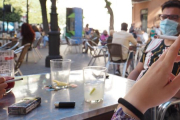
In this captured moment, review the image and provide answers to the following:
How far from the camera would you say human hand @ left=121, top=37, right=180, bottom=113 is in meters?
0.56

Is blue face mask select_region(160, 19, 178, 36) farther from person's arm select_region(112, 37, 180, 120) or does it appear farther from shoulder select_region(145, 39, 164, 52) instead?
person's arm select_region(112, 37, 180, 120)

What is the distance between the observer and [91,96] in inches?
41.5

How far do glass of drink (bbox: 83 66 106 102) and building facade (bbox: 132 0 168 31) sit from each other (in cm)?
1812

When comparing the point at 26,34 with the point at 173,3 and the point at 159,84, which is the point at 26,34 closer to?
the point at 173,3

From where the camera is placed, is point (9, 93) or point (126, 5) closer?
point (9, 93)

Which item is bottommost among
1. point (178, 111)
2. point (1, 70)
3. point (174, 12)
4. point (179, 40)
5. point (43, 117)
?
point (178, 111)

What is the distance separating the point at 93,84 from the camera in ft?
Result: 3.57

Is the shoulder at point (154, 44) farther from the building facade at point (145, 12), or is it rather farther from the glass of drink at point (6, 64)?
the building facade at point (145, 12)

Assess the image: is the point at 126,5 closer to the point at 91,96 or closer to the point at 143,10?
the point at 143,10

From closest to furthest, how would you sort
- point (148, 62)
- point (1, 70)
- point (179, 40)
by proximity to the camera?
point (179, 40) → point (1, 70) → point (148, 62)

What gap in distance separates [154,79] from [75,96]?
637mm

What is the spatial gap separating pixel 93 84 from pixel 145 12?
65.6 feet

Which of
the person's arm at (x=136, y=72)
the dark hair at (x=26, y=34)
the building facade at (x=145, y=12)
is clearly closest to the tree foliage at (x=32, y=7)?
the building facade at (x=145, y=12)

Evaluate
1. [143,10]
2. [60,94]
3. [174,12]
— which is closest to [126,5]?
[143,10]
